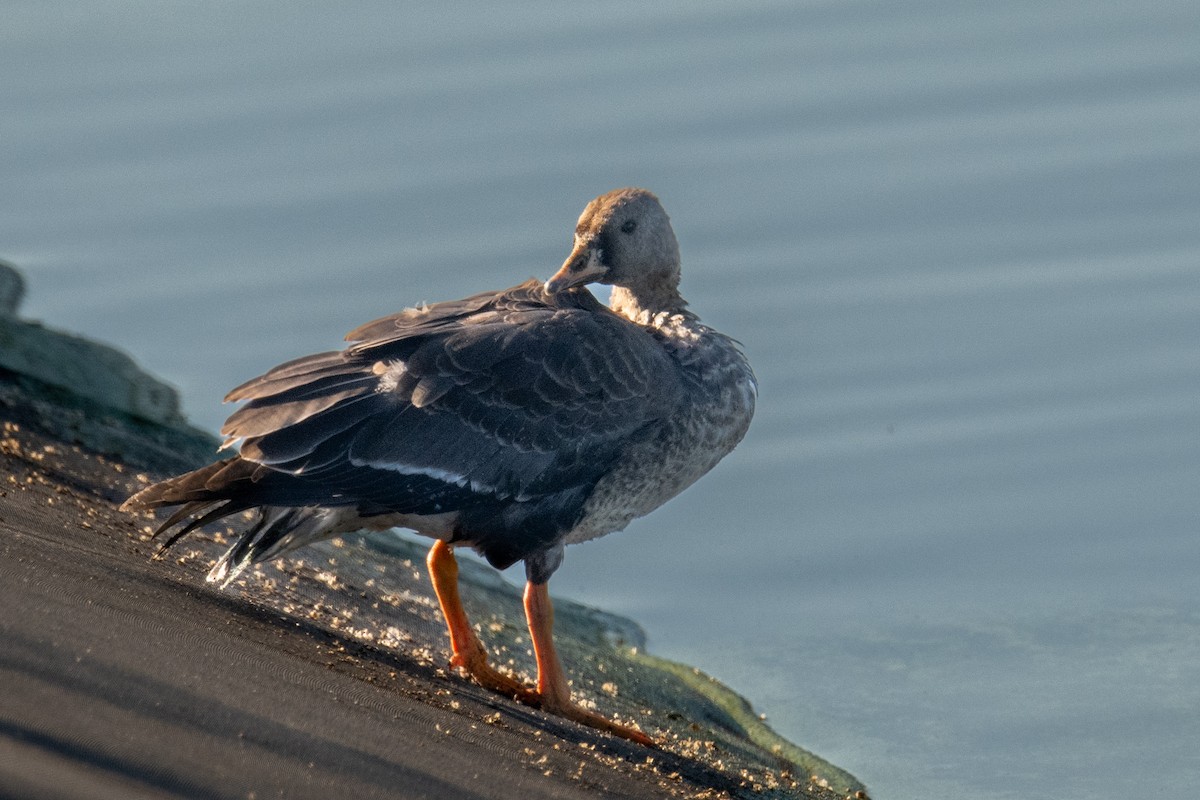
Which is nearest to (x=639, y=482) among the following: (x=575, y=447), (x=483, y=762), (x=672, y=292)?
(x=575, y=447)

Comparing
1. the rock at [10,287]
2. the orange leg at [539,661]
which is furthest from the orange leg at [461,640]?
the rock at [10,287]

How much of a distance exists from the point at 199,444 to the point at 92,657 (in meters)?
4.38

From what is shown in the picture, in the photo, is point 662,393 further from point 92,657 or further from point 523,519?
point 92,657

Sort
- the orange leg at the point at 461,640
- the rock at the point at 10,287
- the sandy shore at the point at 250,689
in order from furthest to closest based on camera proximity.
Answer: the rock at the point at 10,287 → the orange leg at the point at 461,640 → the sandy shore at the point at 250,689

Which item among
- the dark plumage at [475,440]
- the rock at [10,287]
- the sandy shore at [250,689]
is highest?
the rock at [10,287]

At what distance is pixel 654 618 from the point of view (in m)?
7.96

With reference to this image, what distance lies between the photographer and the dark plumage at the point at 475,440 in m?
5.55

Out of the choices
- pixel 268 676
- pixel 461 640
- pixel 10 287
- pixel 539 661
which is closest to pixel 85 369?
pixel 10 287

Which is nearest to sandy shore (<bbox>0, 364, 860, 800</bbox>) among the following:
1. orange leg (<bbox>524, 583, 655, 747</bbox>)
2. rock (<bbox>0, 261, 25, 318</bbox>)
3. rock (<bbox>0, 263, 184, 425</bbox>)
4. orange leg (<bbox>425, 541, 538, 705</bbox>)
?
orange leg (<bbox>425, 541, 538, 705</bbox>)

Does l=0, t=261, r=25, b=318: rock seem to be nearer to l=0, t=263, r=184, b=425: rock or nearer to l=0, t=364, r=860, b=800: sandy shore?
l=0, t=263, r=184, b=425: rock

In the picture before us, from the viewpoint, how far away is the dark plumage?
555 centimetres

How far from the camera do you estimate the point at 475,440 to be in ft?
19.0

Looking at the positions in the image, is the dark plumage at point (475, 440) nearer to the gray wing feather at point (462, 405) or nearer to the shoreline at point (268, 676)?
the gray wing feather at point (462, 405)

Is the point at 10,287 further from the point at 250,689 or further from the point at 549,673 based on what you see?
the point at 250,689
